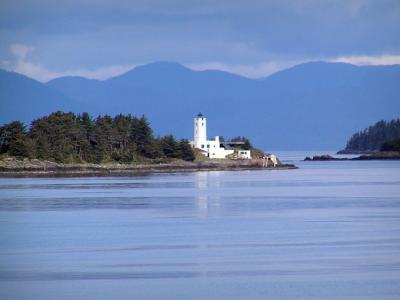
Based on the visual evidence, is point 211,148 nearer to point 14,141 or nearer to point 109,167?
point 109,167

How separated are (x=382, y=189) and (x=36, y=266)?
3834 cm

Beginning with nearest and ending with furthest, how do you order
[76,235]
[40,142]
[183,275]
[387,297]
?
[387,297] < [183,275] < [76,235] < [40,142]

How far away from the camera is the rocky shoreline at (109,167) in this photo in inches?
3310

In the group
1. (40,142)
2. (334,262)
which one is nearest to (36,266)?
(334,262)

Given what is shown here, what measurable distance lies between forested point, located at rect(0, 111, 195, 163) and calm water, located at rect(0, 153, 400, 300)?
30078 mm

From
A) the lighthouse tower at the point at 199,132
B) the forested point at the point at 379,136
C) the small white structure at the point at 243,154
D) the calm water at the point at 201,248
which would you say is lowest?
the calm water at the point at 201,248

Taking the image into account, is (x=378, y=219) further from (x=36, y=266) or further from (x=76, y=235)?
(x=36, y=266)

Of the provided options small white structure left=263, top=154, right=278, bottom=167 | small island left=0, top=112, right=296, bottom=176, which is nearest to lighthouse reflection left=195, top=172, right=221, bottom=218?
small island left=0, top=112, right=296, bottom=176

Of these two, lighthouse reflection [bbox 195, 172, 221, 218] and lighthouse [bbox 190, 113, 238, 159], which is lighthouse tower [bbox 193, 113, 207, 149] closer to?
lighthouse [bbox 190, 113, 238, 159]

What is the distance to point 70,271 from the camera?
2500 centimetres

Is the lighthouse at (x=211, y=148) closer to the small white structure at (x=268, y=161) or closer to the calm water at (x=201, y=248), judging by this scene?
the small white structure at (x=268, y=161)

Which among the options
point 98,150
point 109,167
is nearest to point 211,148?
point 109,167

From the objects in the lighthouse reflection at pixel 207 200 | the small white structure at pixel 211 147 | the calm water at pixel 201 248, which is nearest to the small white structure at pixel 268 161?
the small white structure at pixel 211 147

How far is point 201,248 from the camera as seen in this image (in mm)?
29469
